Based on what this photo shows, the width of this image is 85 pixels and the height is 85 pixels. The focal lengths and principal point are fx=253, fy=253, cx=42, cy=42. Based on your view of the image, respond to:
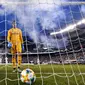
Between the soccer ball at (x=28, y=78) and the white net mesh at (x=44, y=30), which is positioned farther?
the white net mesh at (x=44, y=30)

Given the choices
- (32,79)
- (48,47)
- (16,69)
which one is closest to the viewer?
(32,79)

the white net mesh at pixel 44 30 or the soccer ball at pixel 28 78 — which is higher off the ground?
the white net mesh at pixel 44 30

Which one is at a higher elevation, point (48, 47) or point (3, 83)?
point (48, 47)

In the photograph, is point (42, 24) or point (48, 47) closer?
point (42, 24)

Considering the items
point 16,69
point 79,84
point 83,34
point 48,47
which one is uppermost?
point 83,34

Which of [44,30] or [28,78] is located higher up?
[44,30]

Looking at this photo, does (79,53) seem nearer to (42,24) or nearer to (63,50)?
(63,50)

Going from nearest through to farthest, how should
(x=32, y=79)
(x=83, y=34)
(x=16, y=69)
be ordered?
(x=32, y=79) < (x=16, y=69) < (x=83, y=34)

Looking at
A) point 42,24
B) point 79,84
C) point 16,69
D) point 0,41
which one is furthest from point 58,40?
point 79,84

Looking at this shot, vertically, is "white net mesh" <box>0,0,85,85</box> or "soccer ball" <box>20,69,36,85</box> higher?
"white net mesh" <box>0,0,85,85</box>

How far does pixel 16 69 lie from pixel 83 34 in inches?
195

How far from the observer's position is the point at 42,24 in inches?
293

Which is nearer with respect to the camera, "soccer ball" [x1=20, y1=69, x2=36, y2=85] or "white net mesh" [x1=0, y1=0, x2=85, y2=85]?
"soccer ball" [x1=20, y1=69, x2=36, y2=85]

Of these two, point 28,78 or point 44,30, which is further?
point 44,30
